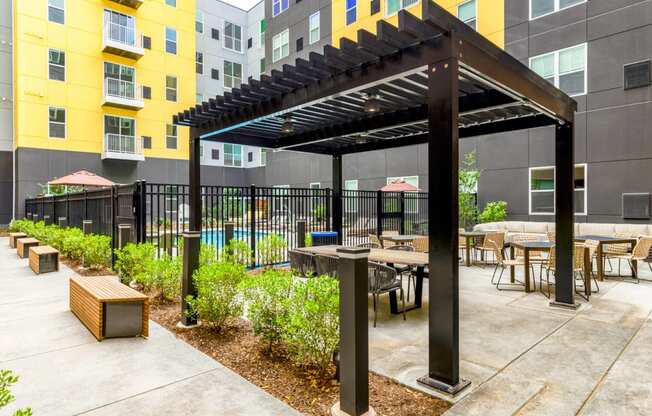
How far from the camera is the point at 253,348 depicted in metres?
4.05

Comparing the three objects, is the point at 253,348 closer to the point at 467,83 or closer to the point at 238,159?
the point at 467,83

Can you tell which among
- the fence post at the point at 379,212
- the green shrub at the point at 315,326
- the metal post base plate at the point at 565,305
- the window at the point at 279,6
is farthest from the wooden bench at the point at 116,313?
the window at the point at 279,6

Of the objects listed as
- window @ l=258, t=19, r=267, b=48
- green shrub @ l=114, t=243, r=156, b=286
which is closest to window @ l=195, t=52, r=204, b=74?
window @ l=258, t=19, r=267, b=48

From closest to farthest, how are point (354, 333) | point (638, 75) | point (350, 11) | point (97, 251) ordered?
point (354, 333)
point (97, 251)
point (638, 75)
point (350, 11)

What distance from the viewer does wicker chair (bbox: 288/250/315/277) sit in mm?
5961

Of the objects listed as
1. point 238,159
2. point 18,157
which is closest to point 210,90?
point 238,159

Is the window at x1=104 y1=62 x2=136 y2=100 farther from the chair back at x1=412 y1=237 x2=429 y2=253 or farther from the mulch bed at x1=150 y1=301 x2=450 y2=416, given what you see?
the mulch bed at x1=150 y1=301 x2=450 y2=416

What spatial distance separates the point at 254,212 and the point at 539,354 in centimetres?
626

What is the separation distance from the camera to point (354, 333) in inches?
104

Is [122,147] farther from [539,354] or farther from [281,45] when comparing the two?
[539,354]

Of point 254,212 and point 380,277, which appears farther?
point 254,212

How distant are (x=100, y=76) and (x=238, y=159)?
11.1 meters

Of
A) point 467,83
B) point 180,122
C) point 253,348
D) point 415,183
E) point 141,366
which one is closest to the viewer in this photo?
point 141,366

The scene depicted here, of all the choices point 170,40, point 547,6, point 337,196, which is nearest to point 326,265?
point 337,196
